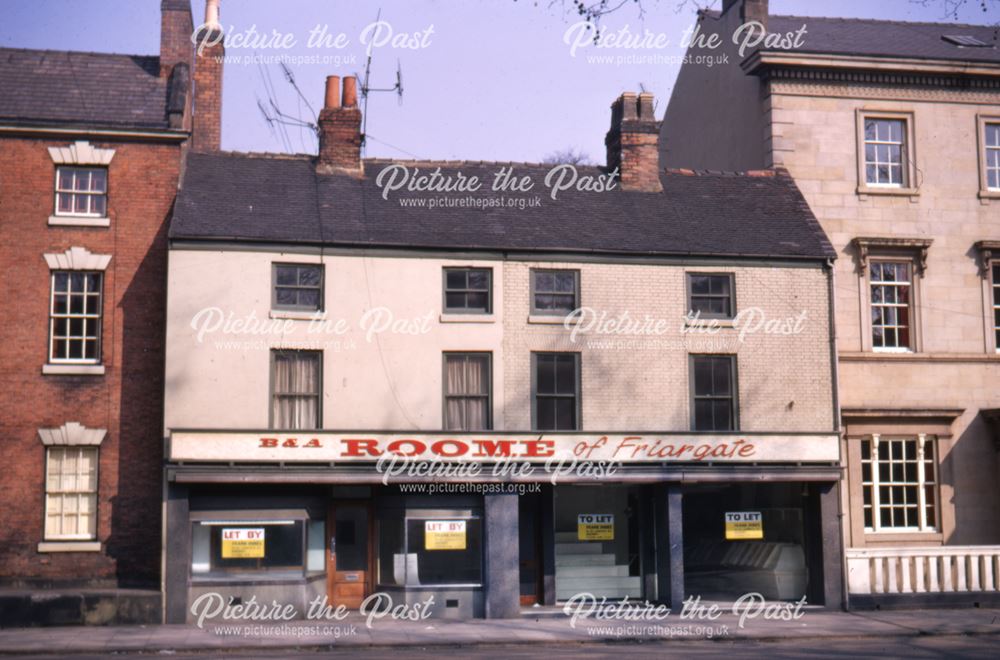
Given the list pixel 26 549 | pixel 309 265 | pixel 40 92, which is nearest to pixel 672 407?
pixel 309 265

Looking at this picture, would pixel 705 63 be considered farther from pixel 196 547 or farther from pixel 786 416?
pixel 196 547

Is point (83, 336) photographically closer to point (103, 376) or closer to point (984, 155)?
point (103, 376)

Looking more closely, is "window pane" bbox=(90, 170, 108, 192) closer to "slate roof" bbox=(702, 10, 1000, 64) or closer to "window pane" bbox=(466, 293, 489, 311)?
"window pane" bbox=(466, 293, 489, 311)

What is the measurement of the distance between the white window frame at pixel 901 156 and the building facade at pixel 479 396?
82.6 inches

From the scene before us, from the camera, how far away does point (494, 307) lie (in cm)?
2514

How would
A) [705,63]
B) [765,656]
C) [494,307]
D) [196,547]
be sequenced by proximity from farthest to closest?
[705,63]
[494,307]
[196,547]
[765,656]

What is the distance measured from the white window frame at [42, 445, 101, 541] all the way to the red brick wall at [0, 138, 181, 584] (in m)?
0.14

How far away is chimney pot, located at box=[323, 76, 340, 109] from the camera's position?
2716 centimetres

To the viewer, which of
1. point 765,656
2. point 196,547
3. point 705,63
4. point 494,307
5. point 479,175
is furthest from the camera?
point 705,63

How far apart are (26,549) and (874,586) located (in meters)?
17.9

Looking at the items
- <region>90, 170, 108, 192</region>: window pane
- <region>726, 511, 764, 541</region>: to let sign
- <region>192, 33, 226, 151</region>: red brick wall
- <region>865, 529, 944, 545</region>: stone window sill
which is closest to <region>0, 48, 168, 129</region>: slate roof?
<region>90, 170, 108, 192</region>: window pane

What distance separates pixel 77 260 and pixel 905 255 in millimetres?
19025

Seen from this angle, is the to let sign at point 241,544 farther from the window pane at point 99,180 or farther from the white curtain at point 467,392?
the window pane at point 99,180

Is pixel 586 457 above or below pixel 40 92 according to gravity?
below
